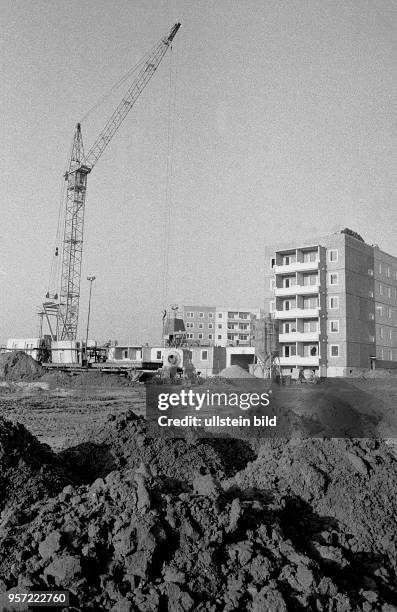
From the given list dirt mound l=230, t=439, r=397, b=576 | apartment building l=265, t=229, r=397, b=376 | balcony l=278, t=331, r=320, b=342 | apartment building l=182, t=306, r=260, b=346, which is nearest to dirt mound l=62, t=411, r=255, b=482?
dirt mound l=230, t=439, r=397, b=576

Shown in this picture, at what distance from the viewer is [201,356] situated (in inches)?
2010

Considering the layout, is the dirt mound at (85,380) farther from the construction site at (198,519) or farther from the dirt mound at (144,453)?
the dirt mound at (144,453)

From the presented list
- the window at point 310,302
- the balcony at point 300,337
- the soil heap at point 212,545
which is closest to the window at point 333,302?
the window at point 310,302

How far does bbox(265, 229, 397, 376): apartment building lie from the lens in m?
43.0

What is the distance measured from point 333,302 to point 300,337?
4369mm

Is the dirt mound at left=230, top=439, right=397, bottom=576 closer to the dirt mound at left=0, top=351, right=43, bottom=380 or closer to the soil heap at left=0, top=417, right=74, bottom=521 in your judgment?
the soil heap at left=0, top=417, right=74, bottom=521

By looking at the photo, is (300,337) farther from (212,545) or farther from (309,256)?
(212,545)

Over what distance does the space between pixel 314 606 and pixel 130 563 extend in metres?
1.34

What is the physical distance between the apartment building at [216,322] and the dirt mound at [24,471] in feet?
296

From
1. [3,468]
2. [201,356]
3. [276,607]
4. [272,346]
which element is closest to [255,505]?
[276,607]

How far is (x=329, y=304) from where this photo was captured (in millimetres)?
44250

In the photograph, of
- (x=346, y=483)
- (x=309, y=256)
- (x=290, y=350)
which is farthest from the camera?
(x=309, y=256)

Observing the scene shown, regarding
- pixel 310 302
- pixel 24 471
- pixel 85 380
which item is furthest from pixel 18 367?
pixel 24 471

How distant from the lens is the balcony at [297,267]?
4447 centimetres
